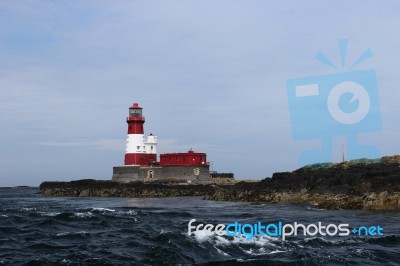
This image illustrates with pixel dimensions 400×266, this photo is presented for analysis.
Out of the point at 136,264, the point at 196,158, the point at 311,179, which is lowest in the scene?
the point at 136,264

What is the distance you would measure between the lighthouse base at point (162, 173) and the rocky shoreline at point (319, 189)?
3.66 m

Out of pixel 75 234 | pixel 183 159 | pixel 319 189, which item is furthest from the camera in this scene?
pixel 183 159

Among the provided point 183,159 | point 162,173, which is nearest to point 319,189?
point 183,159

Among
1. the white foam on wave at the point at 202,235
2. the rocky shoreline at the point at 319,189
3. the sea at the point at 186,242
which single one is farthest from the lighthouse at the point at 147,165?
the white foam on wave at the point at 202,235

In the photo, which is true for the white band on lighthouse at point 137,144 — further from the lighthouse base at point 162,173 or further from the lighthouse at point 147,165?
the lighthouse base at point 162,173

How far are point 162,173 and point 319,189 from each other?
110 feet

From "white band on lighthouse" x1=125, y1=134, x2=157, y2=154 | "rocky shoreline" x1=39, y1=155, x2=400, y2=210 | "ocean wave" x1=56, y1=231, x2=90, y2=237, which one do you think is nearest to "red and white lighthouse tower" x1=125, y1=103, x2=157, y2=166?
"white band on lighthouse" x1=125, y1=134, x2=157, y2=154

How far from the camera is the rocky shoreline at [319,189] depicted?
107 feet

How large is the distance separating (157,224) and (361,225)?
32.9ft

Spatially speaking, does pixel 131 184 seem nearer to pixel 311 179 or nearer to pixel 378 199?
pixel 311 179

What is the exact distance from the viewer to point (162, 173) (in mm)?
69500

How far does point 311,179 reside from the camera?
146 feet

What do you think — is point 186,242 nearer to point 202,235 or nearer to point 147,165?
point 202,235

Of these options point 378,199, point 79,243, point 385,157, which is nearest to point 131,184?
point 385,157
